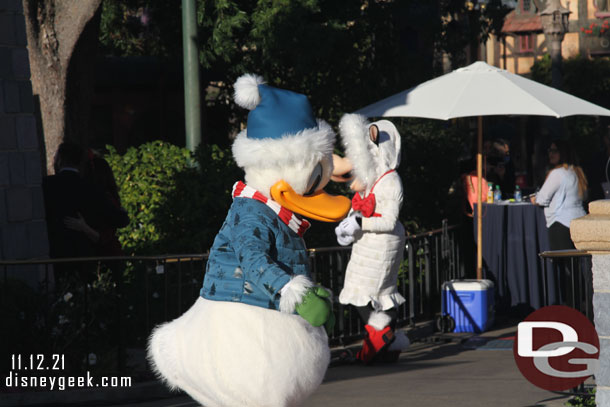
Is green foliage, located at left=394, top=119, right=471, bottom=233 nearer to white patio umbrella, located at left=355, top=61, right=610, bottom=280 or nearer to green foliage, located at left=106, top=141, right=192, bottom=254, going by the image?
white patio umbrella, located at left=355, top=61, right=610, bottom=280

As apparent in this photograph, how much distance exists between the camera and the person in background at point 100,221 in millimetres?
9156

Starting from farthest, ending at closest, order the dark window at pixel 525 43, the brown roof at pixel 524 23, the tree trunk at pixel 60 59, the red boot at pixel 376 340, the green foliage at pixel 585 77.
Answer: the dark window at pixel 525 43 → the brown roof at pixel 524 23 → the green foliage at pixel 585 77 → the tree trunk at pixel 60 59 → the red boot at pixel 376 340

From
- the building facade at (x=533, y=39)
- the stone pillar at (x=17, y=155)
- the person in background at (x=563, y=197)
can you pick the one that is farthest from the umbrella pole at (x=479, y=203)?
the building facade at (x=533, y=39)

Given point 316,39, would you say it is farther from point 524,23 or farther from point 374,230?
point 524,23

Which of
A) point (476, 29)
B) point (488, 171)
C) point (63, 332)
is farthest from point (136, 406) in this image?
point (476, 29)

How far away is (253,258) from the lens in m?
4.87

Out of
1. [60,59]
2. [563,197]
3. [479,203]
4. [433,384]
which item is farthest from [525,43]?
[433,384]

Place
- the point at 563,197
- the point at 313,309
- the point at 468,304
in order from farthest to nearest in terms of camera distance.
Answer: the point at 563,197 < the point at 468,304 < the point at 313,309

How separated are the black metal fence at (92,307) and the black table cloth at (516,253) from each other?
289 centimetres

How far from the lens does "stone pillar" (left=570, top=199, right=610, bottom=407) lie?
6.27 m

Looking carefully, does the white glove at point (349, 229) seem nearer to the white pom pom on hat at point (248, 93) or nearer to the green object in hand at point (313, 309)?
the white pom pom on hat at point (248, 93)

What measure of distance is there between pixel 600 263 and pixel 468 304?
16.6 feet

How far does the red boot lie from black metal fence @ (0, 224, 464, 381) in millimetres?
872

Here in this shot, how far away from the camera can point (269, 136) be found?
5.25 meters
